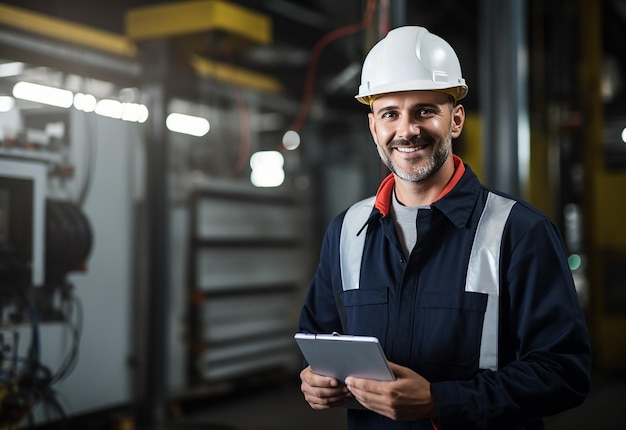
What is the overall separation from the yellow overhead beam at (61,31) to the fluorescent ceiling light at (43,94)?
354 mm

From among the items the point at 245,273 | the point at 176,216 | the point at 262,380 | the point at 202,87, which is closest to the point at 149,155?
the point at 176,216

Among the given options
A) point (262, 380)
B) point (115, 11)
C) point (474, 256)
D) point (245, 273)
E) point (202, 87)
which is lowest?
point (262, 380)

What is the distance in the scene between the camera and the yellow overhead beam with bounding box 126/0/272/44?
3.99 meters

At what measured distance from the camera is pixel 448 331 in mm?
1468

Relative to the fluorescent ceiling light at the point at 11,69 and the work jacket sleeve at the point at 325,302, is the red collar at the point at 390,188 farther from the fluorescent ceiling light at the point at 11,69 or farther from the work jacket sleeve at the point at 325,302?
the fluorescent ceiling light at the point at 11,69

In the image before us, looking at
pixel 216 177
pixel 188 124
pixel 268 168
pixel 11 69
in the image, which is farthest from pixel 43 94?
pixel 268 168

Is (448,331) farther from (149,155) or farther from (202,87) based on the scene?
(202,87)

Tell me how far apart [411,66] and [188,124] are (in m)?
3.44

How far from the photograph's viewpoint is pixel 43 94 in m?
3.24

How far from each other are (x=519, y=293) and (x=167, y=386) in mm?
3369

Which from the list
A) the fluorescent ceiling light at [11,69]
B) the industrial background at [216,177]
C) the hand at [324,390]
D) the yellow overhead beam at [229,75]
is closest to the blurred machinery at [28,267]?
the industrial background at [216,177]

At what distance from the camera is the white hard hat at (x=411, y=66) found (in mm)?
1567

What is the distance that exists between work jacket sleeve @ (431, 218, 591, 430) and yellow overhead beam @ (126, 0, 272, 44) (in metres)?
2.98

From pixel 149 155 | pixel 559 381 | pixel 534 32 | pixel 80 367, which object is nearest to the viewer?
pixel 559 381
